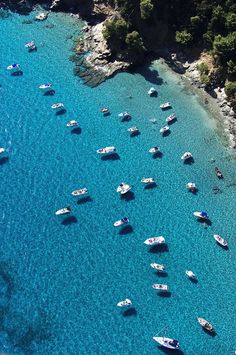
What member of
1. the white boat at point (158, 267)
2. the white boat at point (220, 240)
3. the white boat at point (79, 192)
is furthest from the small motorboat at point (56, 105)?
the white boat at point (220, 240)

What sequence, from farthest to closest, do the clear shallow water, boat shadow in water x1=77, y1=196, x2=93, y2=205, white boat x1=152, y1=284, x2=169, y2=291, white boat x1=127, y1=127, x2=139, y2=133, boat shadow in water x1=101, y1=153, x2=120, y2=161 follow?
white boat x1=127, y1=127, x2=139, y2=133
boat shadow in water x1=101, y1=153, x2=120, y2=161
boat shadow in water x1=77, y1=196, x2=93, y2=205
white boat x1=152, y1=284, x2=169, y2=291
the clear shallow water

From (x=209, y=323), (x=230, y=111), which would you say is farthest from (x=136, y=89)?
(x=209, y=323)

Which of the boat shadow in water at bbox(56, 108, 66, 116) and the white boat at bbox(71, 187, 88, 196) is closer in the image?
the white boat at bbox(71, 187, 88, 196)

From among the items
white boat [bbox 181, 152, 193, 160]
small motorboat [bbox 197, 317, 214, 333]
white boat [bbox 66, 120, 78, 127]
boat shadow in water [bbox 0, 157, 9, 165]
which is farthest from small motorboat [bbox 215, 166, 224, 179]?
boat shadow in water [bbox 0, 157, 9, 165]

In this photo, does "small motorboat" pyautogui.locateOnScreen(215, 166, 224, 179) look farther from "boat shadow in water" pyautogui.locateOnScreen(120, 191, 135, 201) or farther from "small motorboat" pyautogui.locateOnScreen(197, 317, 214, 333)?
"small motorboat" pyautogui.locateOnScreen(197, 317, 214, 333)

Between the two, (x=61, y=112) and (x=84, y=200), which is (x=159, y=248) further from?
(x=61, y=112)

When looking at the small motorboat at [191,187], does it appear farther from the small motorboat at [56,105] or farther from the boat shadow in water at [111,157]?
the small motorboat at [56,105]
